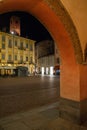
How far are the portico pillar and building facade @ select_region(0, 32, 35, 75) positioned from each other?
28790mm

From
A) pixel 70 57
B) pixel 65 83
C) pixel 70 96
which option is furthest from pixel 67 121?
pixel 70 57

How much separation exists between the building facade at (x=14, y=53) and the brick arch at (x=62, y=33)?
2890 cm

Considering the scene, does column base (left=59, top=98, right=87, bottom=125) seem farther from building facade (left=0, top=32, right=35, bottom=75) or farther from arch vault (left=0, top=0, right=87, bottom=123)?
building facade (left=0, top=32, right=35, bottom=75)

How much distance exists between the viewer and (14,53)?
1372 inches

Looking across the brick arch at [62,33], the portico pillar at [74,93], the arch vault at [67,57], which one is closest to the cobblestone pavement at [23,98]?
the portico pillar at [74,93]

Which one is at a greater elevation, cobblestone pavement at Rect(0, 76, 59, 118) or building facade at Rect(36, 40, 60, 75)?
building facade at Rect(36, 40, 60, 75)

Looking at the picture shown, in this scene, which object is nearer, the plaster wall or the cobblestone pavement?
the plaster wall

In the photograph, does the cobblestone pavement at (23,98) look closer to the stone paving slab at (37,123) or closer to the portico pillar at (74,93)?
the stone paving slab at (37,123)

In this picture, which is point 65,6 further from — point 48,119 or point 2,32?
point 2,32

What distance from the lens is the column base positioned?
4.08 meters

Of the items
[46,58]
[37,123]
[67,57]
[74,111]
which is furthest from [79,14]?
[46,58]

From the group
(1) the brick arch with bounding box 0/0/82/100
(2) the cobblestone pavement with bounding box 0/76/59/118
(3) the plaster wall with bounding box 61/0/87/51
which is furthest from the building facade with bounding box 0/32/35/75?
(3) the plaster wall with bounding box 61/0/87/51

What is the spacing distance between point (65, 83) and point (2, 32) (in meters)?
30.3

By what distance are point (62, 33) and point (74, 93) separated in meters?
1.76
